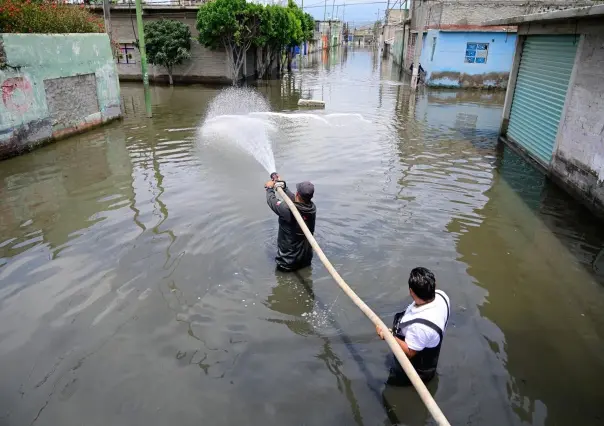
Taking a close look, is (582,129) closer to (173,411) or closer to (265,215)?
(265,215)

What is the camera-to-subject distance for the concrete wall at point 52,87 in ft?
34.4

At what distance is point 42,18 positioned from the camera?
39.4 feet

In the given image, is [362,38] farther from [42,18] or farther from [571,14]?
[571,14]

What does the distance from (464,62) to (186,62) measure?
16.8 m

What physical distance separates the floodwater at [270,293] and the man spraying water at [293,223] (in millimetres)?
245

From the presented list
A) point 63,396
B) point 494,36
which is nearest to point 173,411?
point 63,396

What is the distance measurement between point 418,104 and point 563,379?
1781 cm

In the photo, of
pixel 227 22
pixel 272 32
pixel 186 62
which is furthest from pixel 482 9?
pixel 186 62

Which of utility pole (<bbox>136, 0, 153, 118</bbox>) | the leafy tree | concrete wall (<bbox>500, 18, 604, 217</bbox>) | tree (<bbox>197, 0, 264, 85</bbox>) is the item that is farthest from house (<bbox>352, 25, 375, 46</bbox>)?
concrete wall (<bbox>500, 18, 604, 217</bbox>)

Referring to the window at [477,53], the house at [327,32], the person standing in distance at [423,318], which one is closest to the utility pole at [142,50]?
the person standing in distance at [423,318]

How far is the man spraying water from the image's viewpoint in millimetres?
5387

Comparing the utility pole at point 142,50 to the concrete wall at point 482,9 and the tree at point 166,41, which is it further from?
the concrete wall at point 482,9

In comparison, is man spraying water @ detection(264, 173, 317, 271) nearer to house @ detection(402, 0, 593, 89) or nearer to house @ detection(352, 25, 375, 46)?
house @ detection(402, 0, 593, 89)

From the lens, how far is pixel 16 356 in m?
4.42
